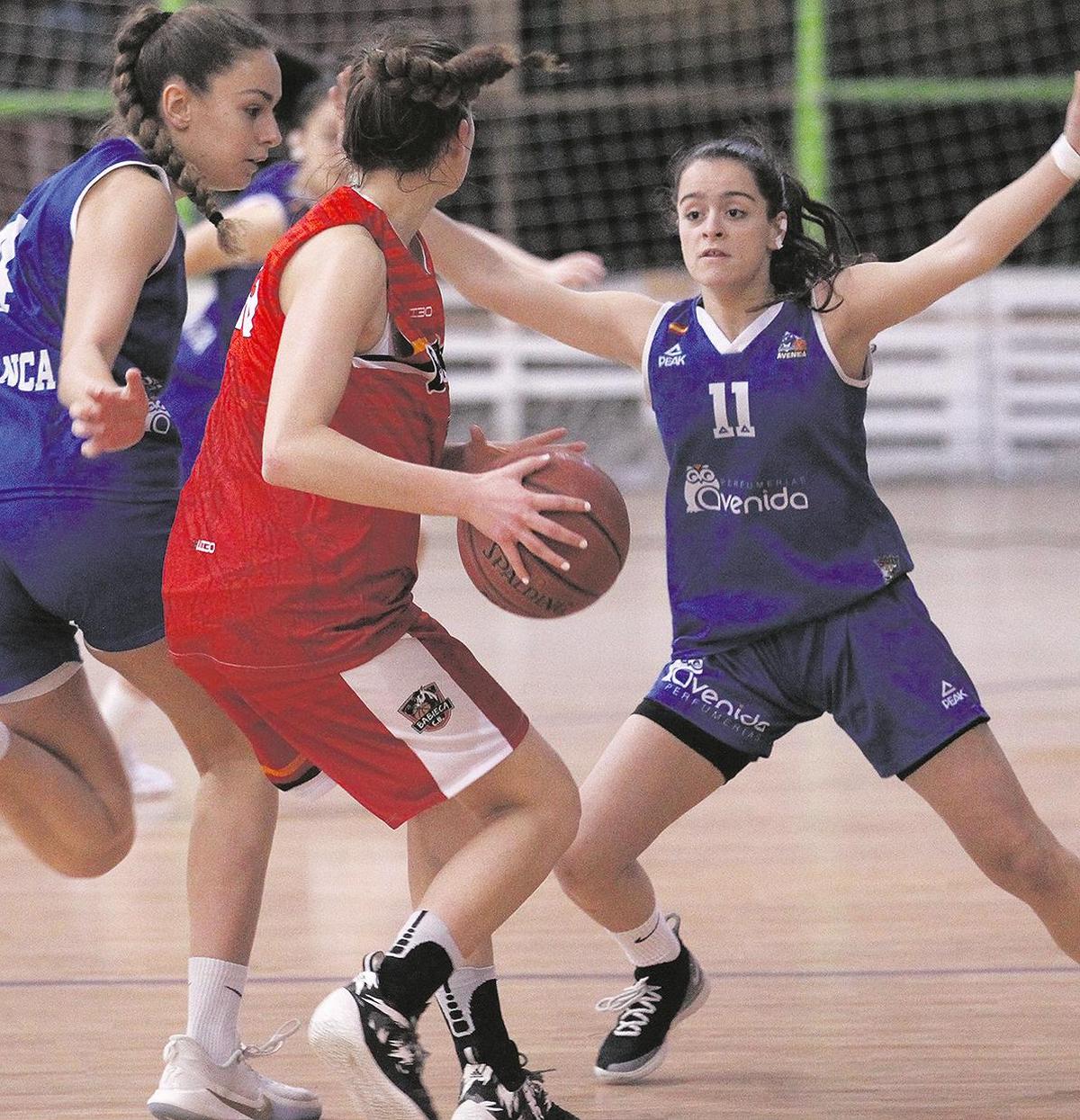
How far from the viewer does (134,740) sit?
5.37 meters

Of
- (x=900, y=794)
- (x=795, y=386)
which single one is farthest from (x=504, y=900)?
(x=900, y=794)

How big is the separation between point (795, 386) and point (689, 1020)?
1.08m

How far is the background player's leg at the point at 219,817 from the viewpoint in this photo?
8.43 ft

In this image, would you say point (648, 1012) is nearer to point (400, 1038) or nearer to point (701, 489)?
point (400, 1038)

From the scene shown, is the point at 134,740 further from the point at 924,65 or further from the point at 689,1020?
the point at 924,65

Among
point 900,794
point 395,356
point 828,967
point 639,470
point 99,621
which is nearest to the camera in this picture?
point 395,356

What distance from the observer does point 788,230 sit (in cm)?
290

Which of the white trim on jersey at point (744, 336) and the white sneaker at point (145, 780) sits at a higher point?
the white trim on jersey at point (744, 336)

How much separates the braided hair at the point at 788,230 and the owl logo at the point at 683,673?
588 mm

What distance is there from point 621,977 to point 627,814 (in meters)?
0.57

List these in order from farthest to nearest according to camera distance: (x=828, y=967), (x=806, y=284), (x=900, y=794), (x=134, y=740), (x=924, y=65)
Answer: (x=924, y=65) < (x=134, y=740) < (x=900, y=794) < (x=828, y=967) < (x=806, y=284)

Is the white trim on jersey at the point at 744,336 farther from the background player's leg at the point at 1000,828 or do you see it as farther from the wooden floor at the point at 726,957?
the wooden floor at the point at 726,957

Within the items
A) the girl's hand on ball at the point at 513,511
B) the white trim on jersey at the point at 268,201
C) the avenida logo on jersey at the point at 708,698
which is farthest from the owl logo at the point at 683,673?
the white trim on jersey at the point at 268,201

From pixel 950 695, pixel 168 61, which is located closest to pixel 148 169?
pixel 168 61
